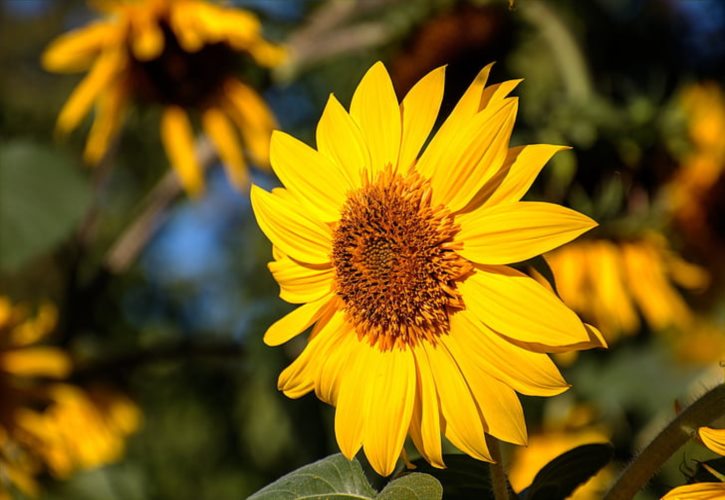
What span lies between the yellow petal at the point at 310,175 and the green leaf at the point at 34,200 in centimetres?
99

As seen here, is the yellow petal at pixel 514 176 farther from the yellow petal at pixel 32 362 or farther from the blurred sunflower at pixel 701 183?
the yellow petal at pixel 32 362

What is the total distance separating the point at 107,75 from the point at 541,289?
3.01 feet

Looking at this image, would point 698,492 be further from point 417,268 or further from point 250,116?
point 250,116

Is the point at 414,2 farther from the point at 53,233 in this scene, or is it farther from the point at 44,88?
the point at 44,88

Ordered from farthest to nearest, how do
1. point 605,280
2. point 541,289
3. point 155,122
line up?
point 155,122 < point 605,280 < point 541,289

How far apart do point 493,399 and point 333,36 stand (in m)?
1.10

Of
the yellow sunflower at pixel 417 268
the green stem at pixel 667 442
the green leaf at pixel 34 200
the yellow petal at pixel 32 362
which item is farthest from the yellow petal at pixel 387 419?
the green leaf at pixel 34 200

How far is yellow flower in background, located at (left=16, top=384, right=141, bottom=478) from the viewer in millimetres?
1332

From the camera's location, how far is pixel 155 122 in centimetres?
234

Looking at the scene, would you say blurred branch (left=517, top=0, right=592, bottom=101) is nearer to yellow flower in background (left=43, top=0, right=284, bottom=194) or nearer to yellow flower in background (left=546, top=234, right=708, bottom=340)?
yellow flower in background (left=546, top=234, right=708, bottom=340)

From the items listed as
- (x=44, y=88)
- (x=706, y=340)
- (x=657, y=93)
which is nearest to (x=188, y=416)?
(x=706, y=340)

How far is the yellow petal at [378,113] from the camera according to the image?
1.71ft

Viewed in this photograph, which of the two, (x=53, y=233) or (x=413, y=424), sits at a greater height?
(x=53, y=233)

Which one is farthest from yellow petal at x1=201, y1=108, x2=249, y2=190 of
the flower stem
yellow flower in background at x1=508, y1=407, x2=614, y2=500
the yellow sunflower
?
the flower stem
